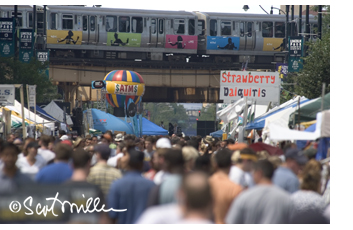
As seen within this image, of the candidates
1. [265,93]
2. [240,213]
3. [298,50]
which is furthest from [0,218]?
[298,50]

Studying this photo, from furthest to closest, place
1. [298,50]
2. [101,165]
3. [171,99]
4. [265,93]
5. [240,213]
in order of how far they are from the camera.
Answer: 1. [171,99]
2. [298,50]
3. [265,93]
4. [101,165]
5. [240,213]

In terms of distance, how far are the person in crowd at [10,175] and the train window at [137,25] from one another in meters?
30.4

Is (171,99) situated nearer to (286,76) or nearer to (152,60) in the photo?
(152,60)

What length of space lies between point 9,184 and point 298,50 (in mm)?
22551

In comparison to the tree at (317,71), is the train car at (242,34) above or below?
above

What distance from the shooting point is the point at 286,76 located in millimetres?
31906

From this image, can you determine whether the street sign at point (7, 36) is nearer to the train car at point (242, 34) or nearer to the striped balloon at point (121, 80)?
the striped balloon at point (121, 80)

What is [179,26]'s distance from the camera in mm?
37312

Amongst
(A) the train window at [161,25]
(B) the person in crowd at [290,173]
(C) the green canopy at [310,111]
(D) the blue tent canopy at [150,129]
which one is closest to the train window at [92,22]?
(A) the train window at [161,25]

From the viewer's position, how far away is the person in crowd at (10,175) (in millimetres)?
5930

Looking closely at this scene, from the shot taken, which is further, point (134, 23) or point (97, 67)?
point (97, 67)

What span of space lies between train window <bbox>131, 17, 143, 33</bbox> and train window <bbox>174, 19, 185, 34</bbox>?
6.70 feet

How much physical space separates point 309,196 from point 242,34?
33.3 meters
